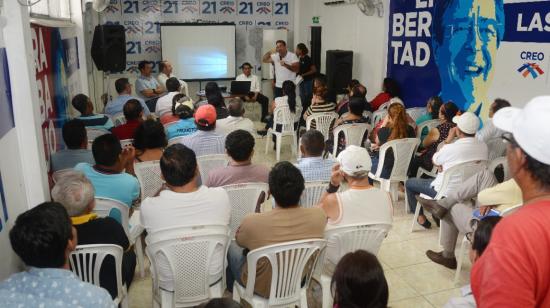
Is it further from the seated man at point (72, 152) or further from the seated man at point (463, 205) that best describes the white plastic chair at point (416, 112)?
the seated man at point (72, 152)

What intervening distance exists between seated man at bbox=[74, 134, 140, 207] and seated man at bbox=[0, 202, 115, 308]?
1.20 meters

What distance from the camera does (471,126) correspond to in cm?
380

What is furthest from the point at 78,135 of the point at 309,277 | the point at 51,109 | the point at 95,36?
the point at 95,36

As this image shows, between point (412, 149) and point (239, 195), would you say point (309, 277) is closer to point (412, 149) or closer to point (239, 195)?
point (239, 195)

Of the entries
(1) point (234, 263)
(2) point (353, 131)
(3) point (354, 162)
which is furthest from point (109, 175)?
(2) point (353, 131)

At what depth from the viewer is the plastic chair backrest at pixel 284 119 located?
21.1ft

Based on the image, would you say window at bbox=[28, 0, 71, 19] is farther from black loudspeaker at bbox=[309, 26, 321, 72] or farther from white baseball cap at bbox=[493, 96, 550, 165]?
black loudspeaker at bbox=[309, 26, 321, 72]

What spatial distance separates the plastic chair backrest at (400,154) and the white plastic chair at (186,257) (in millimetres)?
2534

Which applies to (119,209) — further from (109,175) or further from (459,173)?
(459,173)

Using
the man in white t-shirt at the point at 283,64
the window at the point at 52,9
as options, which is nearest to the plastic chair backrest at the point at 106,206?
the window at the point at 52,9

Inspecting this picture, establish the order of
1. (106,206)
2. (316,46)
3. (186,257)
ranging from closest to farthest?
(186,257)
(106,206)
(316,46)

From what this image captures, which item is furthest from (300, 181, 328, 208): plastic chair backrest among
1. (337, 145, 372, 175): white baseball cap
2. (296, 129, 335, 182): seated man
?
(337, 145, 372, 175): white baseball cap

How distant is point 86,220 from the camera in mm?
2172

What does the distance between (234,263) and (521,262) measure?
1776 millimetres
